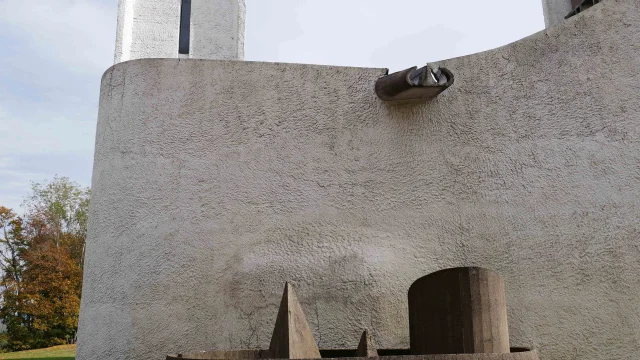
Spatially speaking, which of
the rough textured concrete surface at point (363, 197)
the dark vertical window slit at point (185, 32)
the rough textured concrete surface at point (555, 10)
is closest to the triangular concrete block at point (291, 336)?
the rough textured concrete surface at point (363, 197)

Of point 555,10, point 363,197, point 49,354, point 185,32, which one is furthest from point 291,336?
point 49,354

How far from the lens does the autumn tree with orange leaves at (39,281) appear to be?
20.6 m

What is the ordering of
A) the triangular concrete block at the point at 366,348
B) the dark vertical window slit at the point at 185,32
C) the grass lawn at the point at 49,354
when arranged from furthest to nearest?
the grass lawn at the point at 49,354, the dark vertical window slit at the point at 185,32, the triangular concrete block at the point at 366,348

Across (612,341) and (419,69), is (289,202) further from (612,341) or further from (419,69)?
(612,341)

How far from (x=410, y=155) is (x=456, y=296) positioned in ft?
6.55

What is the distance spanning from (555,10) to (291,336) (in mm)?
7424

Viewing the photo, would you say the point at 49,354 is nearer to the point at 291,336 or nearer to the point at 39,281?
the point at 39,281

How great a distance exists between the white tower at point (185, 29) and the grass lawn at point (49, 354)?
9.01 metres

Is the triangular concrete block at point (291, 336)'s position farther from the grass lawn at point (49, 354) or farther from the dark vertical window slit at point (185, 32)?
the grass lawn at point (49, 354)

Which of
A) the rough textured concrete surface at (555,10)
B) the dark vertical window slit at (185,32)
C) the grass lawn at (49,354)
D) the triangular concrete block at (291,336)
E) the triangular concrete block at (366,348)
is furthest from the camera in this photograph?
the grass lawn at (49,354)

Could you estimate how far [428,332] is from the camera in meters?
3.27

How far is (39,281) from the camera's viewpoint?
21.5 m

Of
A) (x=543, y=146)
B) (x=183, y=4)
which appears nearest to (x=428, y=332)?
(x=543, y=146)

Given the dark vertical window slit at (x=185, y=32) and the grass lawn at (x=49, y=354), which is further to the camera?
the grass lawn at (x=49, y=354)
